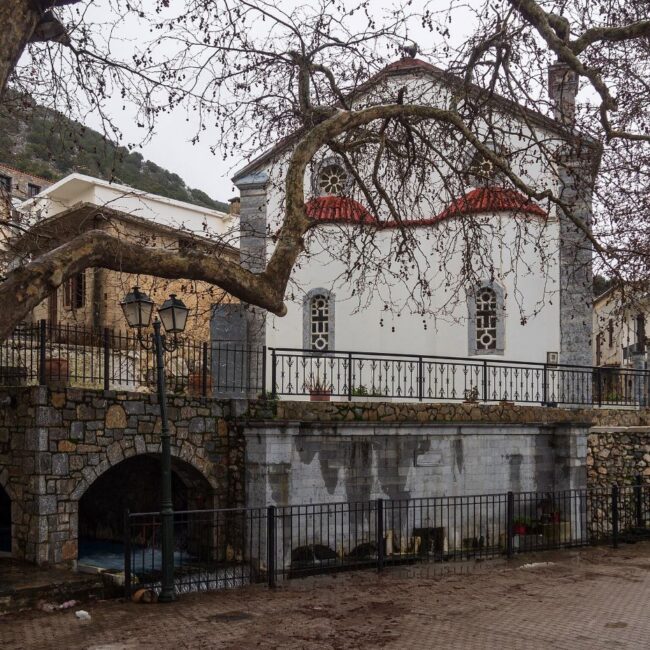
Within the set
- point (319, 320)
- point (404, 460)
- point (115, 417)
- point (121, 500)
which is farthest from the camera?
point (319, 320)

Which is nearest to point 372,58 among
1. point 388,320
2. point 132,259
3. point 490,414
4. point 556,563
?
point 132,259

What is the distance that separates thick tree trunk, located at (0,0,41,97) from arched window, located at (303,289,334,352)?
15.3 metres

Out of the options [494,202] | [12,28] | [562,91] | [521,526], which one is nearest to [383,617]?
[521,526]

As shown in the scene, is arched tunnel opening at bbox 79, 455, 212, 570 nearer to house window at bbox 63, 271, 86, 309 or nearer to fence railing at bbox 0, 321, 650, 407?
fence railing at bbox 0, 321, 650, 407

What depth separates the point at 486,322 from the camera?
811 inches

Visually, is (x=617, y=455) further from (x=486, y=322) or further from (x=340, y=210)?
(x=340, y=210)

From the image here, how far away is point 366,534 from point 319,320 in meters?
8.73

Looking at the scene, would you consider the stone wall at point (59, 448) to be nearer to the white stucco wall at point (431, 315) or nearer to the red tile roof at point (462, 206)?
the red tile roof at point (462, 206)

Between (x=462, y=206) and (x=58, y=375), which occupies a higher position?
(x=462, y=206)

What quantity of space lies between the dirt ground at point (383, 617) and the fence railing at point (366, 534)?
793 mm

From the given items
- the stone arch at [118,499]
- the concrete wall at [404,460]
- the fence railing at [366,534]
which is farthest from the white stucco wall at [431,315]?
the stone arch at [118,499]

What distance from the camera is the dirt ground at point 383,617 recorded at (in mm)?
8641

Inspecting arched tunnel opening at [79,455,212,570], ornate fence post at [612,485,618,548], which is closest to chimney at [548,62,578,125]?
ornate fence post at [612,485,618,548]

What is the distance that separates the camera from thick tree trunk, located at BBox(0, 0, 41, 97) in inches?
254
